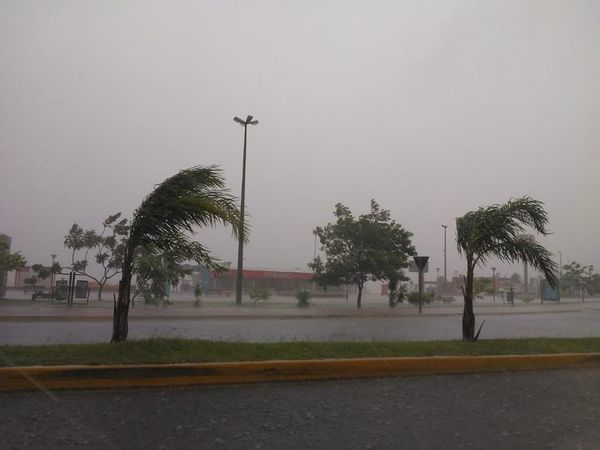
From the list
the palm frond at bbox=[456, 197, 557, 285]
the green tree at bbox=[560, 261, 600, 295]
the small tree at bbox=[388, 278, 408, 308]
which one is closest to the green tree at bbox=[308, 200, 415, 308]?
the small tree at bbox=[388, 278, 408, 308]

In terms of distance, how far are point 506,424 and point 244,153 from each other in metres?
23.0

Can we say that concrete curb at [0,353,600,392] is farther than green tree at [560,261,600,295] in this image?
No

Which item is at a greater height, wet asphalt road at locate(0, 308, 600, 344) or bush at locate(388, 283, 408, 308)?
bush at locate(388, 283, 408, 308)

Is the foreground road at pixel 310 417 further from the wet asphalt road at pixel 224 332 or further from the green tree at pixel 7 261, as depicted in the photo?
the green tree at pixel 7 261

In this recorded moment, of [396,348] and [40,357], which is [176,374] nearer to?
[40,357]

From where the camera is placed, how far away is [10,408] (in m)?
4.84

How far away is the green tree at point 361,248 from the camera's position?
87.6 ft

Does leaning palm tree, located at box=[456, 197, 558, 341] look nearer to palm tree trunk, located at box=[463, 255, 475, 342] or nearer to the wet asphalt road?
palm tree trunk, located at box=[463, 255, 475, 342]

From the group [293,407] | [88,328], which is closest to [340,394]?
[293,407]

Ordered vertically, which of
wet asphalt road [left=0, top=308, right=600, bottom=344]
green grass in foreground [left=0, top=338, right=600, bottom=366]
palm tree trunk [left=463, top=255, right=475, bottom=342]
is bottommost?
wet asphalt road [left=0, top=308, right=600, bottom=344]

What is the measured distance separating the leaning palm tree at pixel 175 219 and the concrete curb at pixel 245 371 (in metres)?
1.69

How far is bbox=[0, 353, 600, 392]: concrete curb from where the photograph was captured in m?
5.44

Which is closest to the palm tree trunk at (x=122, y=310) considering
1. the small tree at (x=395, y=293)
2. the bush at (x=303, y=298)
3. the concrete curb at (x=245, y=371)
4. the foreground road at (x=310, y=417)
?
the concrete curb at (x=245, y=371)

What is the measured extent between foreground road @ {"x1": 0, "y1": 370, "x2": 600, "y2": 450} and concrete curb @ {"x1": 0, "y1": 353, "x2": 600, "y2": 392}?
0.17m
